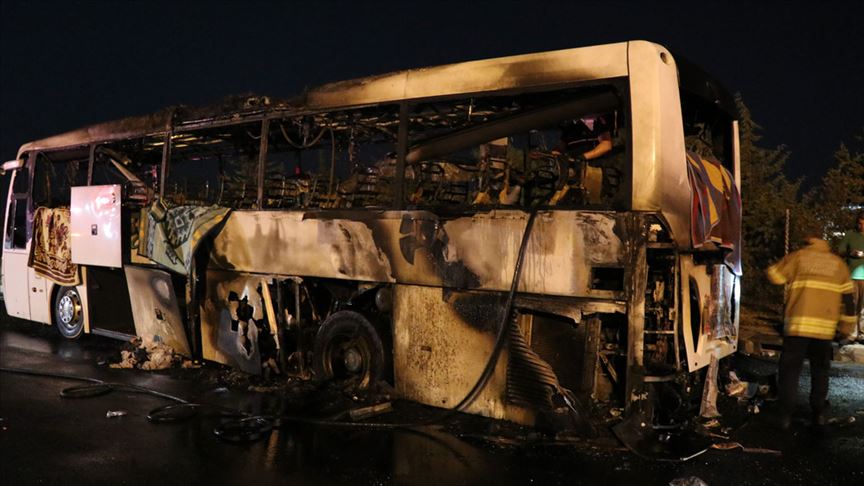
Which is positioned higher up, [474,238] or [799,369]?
[474,238]

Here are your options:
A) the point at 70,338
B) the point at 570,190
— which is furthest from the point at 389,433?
the point at 70,338

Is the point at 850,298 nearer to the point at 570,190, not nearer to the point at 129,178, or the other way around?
the point at 570,190

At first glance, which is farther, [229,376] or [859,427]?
[229,376]

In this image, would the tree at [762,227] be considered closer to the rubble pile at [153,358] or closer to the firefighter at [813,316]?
the firefighter at [813,316]

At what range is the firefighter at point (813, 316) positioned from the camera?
5.96m

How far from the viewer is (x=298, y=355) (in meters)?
7.63

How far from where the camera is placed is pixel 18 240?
11.5 meters

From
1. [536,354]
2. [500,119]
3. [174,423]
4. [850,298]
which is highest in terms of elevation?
[500,119]

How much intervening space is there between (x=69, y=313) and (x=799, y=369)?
1031 cm

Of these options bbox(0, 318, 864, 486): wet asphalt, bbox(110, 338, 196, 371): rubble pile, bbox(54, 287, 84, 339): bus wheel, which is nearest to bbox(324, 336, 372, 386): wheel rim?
bbox(0, 318, 864, 486): wet asphalt

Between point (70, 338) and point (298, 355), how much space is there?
525 cm

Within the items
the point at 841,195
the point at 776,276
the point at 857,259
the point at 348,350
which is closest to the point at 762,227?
the point at 841,195

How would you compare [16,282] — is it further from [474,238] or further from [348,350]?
[474,238]

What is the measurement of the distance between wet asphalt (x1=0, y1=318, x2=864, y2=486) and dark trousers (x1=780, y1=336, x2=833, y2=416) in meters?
0.25
